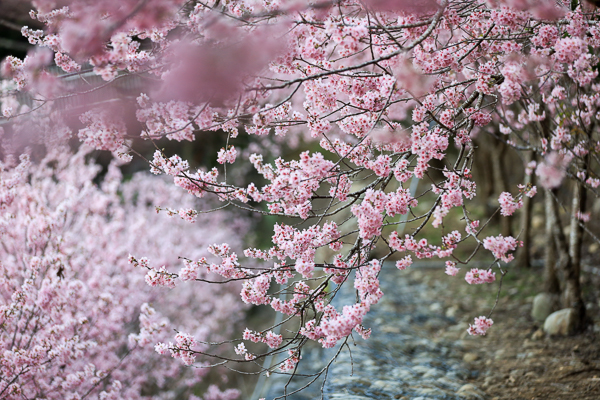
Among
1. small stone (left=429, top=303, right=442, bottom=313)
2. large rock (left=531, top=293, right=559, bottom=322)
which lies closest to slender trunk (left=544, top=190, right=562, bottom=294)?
large rock (left=531, top=293, right=559, bottom=322)

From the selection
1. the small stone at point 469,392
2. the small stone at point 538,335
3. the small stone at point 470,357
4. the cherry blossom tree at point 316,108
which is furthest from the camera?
the small stone at point 538,335

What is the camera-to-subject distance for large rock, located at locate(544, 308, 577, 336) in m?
4.38

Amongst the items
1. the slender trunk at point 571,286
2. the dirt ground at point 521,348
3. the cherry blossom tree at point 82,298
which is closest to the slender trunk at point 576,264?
the slender trunk at point 571,286

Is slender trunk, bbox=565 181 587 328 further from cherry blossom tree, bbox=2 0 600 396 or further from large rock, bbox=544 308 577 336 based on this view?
cherry blossom tree, bbox=2 0 600 396

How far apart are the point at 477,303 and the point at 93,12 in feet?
17.7

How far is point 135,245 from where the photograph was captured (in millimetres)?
7254

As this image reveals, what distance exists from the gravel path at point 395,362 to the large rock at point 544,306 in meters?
0.85

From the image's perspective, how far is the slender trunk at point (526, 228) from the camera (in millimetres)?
5584

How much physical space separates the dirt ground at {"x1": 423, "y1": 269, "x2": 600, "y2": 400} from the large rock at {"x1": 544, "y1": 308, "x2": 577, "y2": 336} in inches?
3.4

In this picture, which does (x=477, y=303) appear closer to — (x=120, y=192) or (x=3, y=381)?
(x=3, y=381)

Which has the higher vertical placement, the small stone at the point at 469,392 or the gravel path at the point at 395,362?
the gravel path at the point at 395,362

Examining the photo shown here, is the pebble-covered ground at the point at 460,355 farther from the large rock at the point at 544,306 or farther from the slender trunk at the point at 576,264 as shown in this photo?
the slender trunk at the point at 576,264

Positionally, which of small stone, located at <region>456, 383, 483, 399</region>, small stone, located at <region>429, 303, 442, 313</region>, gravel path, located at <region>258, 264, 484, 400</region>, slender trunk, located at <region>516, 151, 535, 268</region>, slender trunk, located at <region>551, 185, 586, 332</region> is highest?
slender trunk, located at <region>516, 151, 535, 268</region>

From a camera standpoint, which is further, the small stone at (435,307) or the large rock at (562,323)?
the small stone at (435,307)
